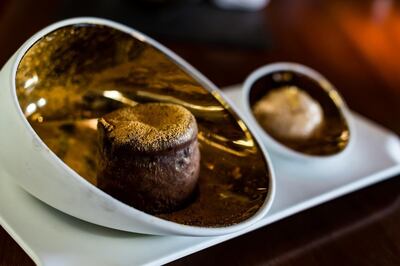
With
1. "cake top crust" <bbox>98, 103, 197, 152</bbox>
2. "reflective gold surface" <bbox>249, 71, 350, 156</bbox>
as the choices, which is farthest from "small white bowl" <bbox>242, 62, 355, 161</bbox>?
"cake top crust" <bbox>98, 103, 197, 152</bbox>

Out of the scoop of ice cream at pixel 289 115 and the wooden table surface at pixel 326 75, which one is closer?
the wooden table surface at pixel 326 75

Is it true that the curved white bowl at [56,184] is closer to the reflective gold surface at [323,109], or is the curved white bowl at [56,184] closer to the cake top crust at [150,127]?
the cake top crust at [150,127]

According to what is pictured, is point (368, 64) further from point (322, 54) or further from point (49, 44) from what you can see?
point (49, 44)

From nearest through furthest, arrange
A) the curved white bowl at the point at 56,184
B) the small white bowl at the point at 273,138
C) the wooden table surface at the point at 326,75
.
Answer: the curved white bowl at the point at 56,184 → the wooden table surface at the point at 326,75 → the small white bowl at the point at 273,138

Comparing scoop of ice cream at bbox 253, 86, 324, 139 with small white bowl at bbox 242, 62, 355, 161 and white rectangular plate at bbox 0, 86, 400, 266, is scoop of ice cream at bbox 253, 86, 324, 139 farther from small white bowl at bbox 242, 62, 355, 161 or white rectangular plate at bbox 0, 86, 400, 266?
white rectangular plate at bbox 0, 86, 400, 266

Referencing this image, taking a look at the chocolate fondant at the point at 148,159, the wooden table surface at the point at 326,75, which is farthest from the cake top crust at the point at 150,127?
the wooden table surface at the point at 326,75

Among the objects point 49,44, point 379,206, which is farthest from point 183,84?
point 379,206

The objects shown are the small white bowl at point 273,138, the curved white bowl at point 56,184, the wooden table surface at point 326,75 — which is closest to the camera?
the curved white bowl at point 56,184
